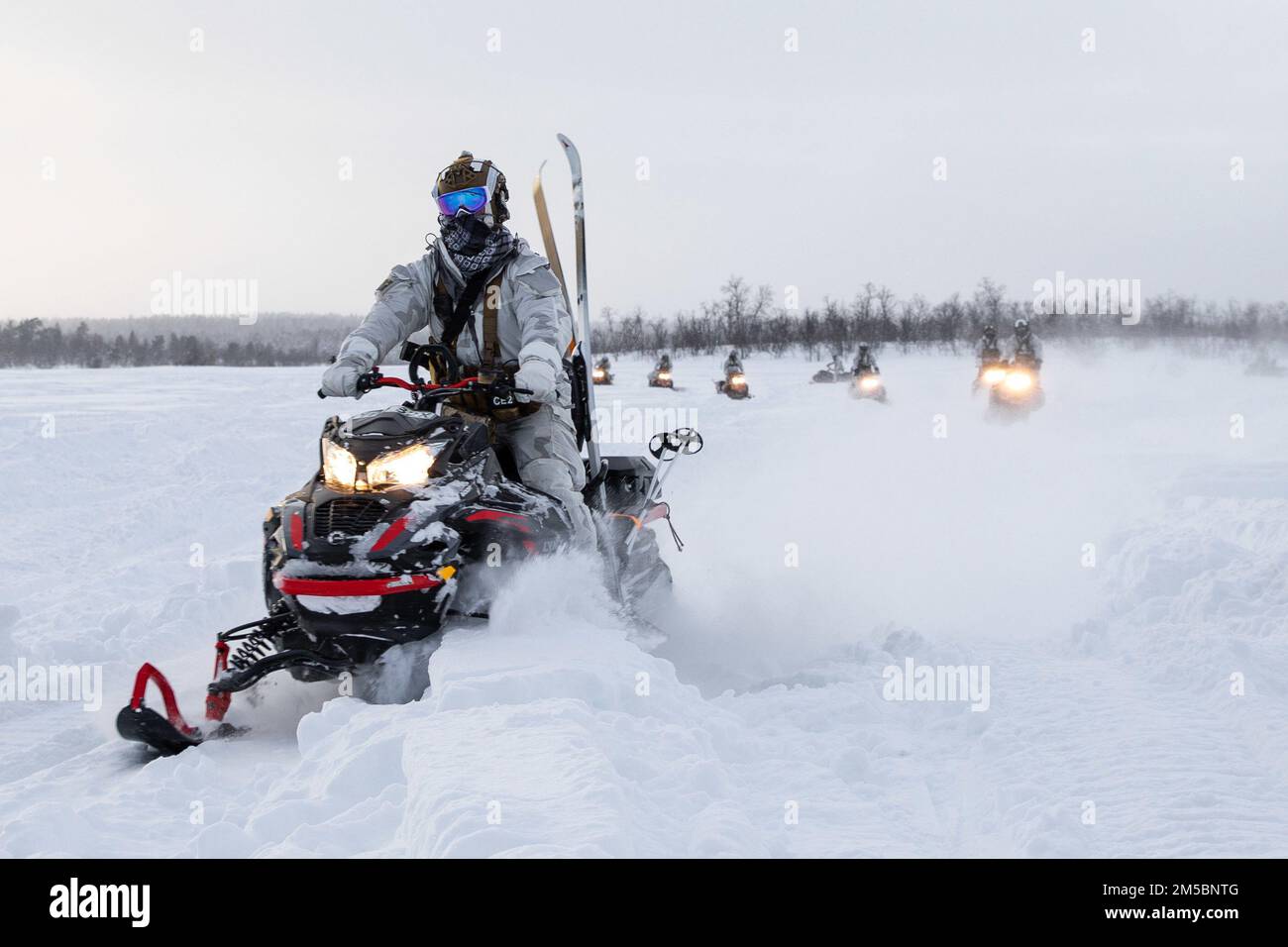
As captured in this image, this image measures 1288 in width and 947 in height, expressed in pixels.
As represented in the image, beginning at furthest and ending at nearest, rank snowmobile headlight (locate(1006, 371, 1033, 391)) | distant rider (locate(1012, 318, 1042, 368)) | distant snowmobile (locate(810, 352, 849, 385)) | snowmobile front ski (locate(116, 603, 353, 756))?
distant snowmobile (locate(810, 352, 849, 385)), distant rider (locate(1012, 318, 1042, 368)), snowmobile headlight (locate(1006, 371, 1033, 391)), snowmobile front ski (locate(116, 603, 353, 756))

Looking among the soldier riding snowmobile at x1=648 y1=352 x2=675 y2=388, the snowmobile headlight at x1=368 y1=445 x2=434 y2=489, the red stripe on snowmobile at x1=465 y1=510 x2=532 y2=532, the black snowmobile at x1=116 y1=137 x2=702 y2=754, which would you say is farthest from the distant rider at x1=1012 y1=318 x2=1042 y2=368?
the soldier riding snowmobile at x1=648 y1=352 x2=675 y2=388

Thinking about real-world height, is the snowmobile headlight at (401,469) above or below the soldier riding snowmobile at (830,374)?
below

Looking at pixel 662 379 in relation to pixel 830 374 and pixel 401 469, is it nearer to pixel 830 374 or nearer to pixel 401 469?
pixel 830 374

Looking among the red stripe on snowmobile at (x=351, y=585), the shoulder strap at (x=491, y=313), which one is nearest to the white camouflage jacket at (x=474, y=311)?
the shoulder strap at (x=491, y=313)

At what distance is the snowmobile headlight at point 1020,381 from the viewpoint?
17203 mm

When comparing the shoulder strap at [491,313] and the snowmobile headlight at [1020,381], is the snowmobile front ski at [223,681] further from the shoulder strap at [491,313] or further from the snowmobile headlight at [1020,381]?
the snowmobile headlight at [1020,381]

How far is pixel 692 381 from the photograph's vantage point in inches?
1708

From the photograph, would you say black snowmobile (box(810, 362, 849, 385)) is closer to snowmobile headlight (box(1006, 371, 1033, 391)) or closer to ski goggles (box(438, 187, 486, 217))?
snowmobile headlight (box(1006, 371, 1033, 391))

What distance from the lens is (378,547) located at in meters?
3.91

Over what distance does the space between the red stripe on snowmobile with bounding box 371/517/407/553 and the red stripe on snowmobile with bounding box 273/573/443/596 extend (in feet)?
0.41

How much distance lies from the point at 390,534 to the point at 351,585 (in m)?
0.24

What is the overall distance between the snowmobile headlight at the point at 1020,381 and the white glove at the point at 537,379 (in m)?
14.2

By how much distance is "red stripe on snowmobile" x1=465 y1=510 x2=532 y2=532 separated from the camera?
4.23 metres
